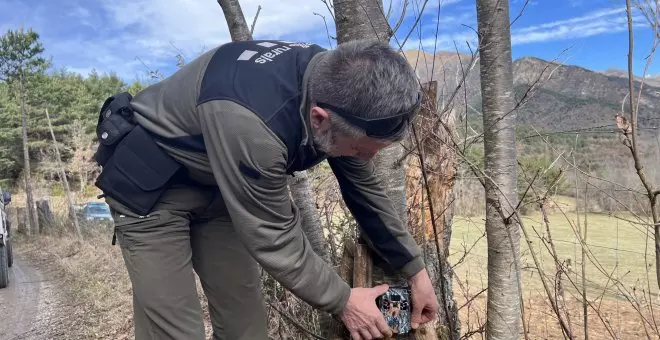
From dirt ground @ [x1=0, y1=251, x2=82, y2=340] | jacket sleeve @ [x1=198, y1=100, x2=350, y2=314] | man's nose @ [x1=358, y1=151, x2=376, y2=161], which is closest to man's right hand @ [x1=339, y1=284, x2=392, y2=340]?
jacket sleeve @ [x1=198, y1=100, x2=350, y2=314]

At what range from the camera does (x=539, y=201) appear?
263 cm

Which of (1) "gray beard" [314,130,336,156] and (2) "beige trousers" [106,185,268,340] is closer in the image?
(1) "gray beard" [314,130,336,156]

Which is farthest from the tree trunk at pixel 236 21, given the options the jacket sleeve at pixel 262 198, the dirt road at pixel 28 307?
the dirt road at pixel 28 307

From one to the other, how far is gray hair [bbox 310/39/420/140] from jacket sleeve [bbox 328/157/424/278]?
Result: 0.52 metres

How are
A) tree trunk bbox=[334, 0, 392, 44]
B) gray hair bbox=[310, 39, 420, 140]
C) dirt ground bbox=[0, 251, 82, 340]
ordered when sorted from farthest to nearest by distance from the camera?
1. dirt ground bbox=[0, 251, 82, 340]
2. tree trunk bbox=[334, 0, 392, 44]
3. gray hair bbox=[310, 39, 420, 140]

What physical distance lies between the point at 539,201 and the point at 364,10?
4.17 ft

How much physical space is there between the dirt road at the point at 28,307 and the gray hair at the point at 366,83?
5.76m

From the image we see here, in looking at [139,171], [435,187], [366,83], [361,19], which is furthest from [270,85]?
[435,187]

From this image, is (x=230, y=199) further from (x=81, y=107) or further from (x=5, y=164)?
(x=81, y=107)

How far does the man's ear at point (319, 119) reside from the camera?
1852mm

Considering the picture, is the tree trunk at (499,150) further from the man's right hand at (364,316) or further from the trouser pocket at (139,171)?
the trouser pocket at (139,171)

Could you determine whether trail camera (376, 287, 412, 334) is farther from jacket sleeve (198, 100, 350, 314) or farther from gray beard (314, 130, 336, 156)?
gray beard (314, 130, 336, 156)

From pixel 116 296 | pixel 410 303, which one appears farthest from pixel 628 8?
pixel 116 296

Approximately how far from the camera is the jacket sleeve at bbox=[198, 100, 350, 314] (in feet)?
5.95
